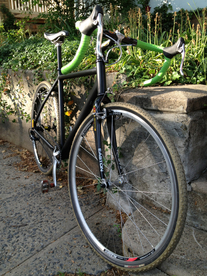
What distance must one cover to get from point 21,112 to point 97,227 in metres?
2.39

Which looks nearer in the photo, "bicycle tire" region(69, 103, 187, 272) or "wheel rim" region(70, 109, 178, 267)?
"bicycle tire" region(69, 103, 187, 272)

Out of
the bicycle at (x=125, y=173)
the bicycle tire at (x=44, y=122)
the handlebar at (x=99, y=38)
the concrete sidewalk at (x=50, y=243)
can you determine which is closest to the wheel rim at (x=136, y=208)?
the bicycle at (x=125, y=173)

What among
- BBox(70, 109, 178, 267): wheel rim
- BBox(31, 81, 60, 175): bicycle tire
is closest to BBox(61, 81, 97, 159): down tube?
BBox(70, 109, 178, 267): wheel rim

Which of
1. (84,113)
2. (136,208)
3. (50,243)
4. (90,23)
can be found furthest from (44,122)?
(90,23)

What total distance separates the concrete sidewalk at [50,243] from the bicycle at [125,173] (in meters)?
0.13

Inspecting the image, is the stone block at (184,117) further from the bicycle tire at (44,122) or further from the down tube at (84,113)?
the bicycle tire at (44,122)

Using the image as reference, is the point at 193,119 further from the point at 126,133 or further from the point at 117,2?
the point at 117,2

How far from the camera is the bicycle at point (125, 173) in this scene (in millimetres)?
1280

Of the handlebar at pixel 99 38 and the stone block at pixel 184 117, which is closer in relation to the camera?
the handlebar at pixel 99 38

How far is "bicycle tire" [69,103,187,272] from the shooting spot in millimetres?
1250

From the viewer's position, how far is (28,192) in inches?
100

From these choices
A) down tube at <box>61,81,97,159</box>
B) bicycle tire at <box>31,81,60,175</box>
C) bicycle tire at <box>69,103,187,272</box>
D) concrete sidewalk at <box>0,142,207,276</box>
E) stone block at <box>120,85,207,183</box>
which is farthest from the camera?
bicycle tire at <box>31,81,60,175</box>

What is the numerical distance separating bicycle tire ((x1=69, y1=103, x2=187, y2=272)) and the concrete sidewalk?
131 mm

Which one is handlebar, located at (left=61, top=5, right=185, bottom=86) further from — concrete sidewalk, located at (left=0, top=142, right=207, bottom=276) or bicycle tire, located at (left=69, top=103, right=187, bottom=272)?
concrete sidewalk, located at (left=0, top=142, right=207, bottom=276)
